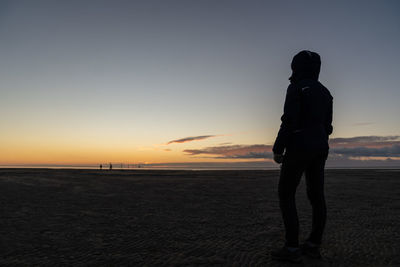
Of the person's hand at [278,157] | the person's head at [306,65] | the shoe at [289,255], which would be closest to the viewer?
the shoe at [289,255]

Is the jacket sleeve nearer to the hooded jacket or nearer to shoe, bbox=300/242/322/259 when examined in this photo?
the hooded jacket

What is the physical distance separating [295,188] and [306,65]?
155 cm

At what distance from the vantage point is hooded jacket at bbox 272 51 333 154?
3289 millimetres

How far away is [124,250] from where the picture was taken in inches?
150

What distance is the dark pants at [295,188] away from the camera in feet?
10.9

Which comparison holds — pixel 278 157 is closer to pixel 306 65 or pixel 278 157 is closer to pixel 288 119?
pixel 288 119

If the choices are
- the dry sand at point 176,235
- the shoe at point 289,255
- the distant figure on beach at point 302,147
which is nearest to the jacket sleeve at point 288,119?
the distant figure on beach at point 302,147

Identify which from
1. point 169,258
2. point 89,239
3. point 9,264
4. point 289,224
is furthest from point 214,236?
point 9,264

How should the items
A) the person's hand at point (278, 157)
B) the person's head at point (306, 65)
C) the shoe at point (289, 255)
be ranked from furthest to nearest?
1. the person's head at point (306, 65)
2. the person's hand at point (278, 157)
3. the shoe at point (289, 255)

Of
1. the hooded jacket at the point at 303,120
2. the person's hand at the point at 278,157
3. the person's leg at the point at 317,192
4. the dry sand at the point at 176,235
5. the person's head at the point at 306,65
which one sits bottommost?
the dry sand at the point at 176,235

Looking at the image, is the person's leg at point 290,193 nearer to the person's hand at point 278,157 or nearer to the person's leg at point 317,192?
the person's hand at point 278,157

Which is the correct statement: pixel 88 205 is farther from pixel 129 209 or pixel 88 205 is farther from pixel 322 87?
pixel 322 87

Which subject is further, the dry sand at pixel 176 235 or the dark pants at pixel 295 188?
the dry sand at pixel 176 235

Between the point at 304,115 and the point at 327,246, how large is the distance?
1.98 meters
